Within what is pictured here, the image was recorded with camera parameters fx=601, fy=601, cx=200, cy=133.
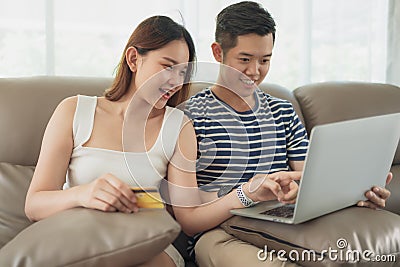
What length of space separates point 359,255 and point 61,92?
1.03 m

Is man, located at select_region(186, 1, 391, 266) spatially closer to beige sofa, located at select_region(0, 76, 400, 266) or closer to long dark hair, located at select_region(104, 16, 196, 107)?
long dark hair, located at select_region(104, 16, 196, 107)

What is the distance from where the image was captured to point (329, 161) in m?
1.35

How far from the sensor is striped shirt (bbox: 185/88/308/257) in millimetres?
1726

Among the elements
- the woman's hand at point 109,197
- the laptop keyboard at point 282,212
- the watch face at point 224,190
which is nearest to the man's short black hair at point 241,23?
the watch face at point 224,190

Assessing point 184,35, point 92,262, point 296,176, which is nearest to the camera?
point 92,262

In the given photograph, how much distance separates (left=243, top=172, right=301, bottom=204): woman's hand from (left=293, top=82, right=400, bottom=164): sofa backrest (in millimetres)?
720

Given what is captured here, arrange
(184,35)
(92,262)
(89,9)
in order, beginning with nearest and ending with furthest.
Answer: (92,262) < (184,35) < (89,9)

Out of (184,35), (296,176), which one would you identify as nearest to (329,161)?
(296,176)

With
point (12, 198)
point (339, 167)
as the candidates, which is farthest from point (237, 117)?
point (12, 198)

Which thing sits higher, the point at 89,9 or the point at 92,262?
the point at 89,9

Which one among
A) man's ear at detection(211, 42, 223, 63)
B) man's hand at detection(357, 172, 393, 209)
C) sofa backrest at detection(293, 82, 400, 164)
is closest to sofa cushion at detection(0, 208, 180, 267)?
man's hand at detection(357, 172, 393, 209)

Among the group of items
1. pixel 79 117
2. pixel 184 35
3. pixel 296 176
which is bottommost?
pixel 296 176

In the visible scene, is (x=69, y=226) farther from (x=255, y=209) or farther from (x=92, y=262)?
(x=255, y=209)

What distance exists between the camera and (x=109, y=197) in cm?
130
